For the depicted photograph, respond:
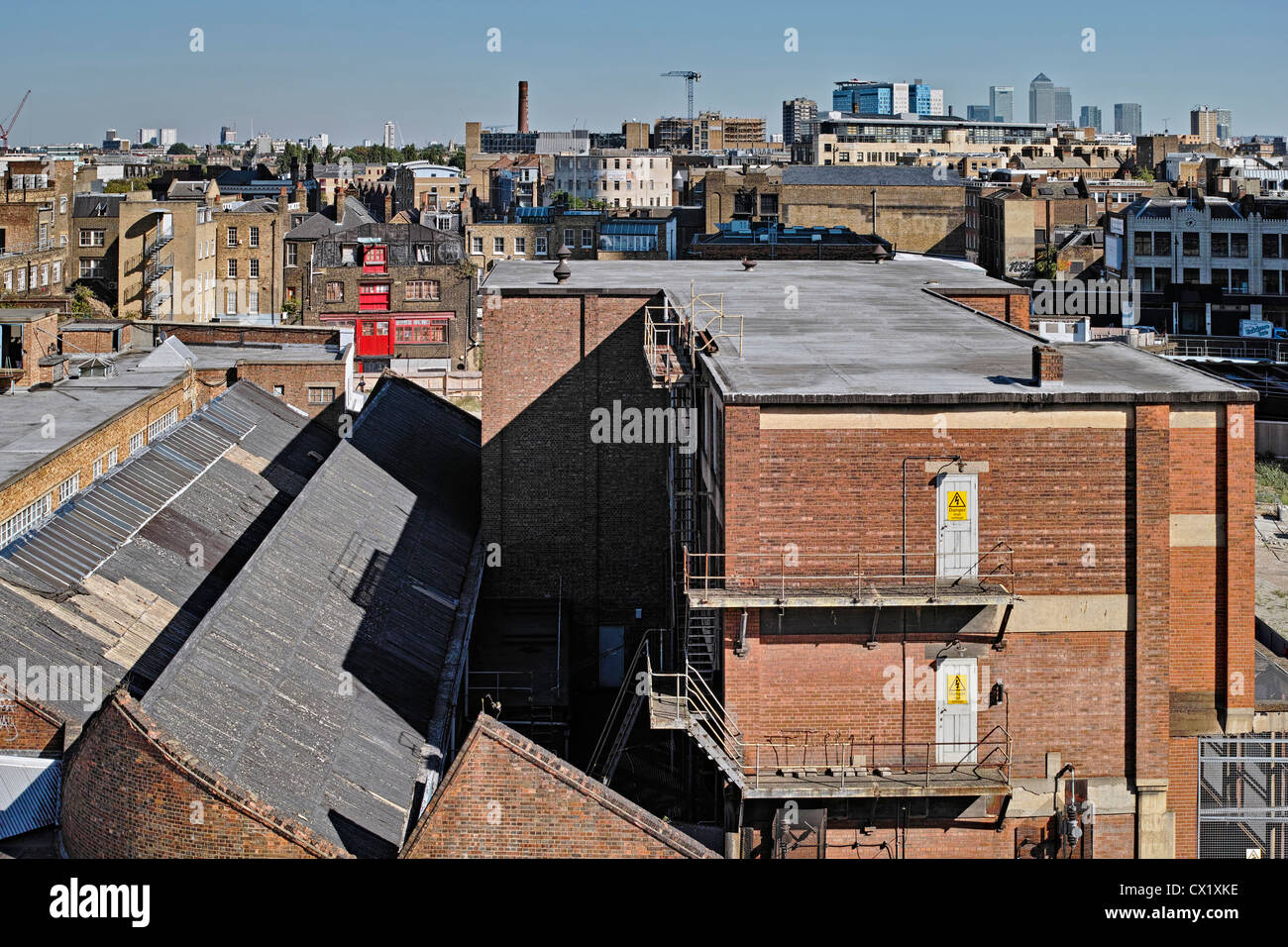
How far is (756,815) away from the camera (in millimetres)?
21000

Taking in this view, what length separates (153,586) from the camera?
2927 cm

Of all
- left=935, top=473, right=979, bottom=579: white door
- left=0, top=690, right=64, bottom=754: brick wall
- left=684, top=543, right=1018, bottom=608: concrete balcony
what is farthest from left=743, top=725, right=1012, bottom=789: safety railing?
left=0, top=690, right=64, bottom=754: brick wall

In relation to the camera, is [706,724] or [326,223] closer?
[706,724]

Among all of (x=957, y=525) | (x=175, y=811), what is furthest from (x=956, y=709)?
(x=175, y=811)

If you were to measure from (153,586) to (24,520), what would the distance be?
5051mm

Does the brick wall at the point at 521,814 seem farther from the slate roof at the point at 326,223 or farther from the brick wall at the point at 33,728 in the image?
the slate roof at the point at 326,223

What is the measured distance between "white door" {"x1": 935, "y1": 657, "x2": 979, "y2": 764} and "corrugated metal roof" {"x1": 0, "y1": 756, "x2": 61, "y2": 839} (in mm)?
12146

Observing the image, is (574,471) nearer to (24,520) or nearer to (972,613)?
(24,520)

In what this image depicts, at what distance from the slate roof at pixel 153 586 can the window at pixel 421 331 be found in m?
37.4

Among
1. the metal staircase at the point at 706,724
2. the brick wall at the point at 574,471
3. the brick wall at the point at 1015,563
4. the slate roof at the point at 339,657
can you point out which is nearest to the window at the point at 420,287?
the slate roof at the point at 339,657

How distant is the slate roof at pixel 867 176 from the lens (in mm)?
96188

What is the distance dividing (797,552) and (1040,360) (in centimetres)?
425

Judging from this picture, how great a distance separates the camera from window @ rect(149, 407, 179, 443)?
44.2m

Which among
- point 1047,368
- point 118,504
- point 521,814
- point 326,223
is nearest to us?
point 521,814
